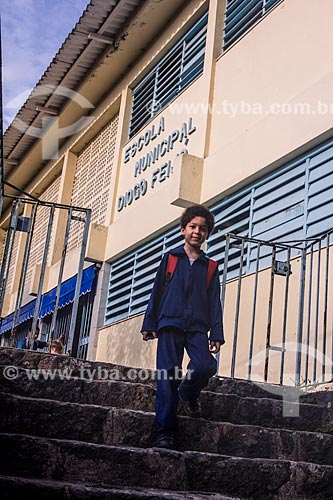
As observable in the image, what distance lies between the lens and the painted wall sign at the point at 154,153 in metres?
11.0

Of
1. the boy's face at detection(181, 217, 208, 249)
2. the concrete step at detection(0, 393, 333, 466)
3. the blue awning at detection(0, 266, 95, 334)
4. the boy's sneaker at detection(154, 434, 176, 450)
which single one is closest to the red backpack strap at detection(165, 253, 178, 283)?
the boy's face at detection(181, 217, 208, 249)

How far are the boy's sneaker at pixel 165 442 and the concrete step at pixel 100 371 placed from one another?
1.02 m

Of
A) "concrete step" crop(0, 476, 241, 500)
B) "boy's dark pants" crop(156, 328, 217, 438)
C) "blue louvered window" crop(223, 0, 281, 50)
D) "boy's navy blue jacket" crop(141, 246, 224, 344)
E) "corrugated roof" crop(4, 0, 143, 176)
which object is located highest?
"corrugated roof" crop(4, 0, 143, 176)

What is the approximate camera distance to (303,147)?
25.7 ft

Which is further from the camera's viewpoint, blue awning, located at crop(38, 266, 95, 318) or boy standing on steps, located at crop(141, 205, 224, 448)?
blue awning, located at crop(38, 266, 95, 318)

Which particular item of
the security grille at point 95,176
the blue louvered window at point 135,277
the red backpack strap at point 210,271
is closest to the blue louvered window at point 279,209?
the blue louvered window at point 135,277

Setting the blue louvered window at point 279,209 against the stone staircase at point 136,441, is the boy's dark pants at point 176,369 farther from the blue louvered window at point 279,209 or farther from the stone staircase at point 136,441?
the blue louvered window at point 279,209

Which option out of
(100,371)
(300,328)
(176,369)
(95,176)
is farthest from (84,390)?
(95,176)

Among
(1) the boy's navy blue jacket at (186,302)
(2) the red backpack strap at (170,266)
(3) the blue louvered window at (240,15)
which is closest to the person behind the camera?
(1) the boy's navy blue jacket at (186,302)

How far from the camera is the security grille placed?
46.8 feet

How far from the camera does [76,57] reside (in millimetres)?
13625

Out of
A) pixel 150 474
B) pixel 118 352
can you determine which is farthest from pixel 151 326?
pixel 118 352

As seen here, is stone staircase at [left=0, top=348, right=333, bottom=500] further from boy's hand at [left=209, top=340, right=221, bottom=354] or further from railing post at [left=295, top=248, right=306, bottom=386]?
railing post at [left=295, top=248, right=306, bottom=386]

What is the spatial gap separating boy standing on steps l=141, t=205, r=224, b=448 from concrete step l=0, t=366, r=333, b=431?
316 mm
